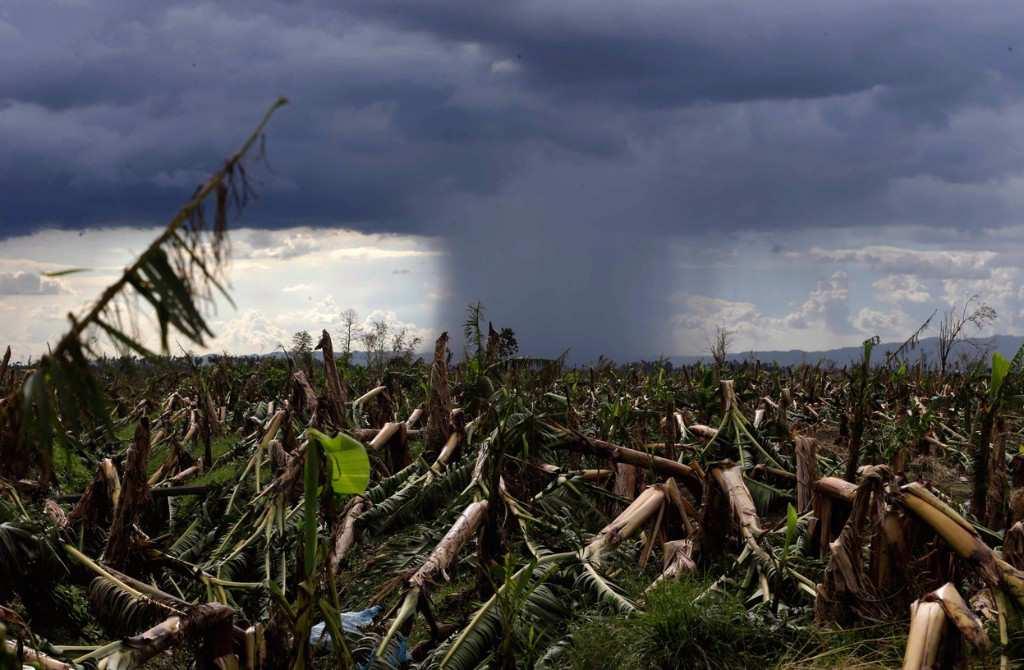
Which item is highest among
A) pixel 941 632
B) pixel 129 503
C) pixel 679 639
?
pixel 941 632

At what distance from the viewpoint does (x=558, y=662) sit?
4.32 m

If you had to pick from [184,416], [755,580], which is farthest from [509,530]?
[184,416]

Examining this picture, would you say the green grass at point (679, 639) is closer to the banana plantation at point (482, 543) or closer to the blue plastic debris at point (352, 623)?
the banana plantation at point (482, 543)

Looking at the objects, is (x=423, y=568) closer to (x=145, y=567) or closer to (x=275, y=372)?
(x=145, y=567)

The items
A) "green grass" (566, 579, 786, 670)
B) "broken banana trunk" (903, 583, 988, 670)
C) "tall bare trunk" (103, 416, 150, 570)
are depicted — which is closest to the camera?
"broken banana trunk" (903, 583, 988, 670)

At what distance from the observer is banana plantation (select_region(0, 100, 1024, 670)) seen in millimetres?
3164

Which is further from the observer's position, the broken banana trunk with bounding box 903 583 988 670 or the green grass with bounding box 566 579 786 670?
the green grass with bounding box 566 579 786 670

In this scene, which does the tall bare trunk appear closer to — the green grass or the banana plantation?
the banana plantation

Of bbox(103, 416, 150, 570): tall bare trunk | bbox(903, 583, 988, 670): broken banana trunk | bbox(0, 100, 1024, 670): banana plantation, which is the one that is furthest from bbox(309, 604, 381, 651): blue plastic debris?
bbox(903, 583, 988, 670): broken banana trunk

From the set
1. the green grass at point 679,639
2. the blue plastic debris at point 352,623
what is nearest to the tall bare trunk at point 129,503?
the blue plastic debris at point 352,623

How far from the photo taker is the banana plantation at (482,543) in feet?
10.4

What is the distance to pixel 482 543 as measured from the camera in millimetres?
4984

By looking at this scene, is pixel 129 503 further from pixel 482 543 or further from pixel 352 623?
pixel 482 543

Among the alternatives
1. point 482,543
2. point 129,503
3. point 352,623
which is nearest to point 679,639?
point 482,543
